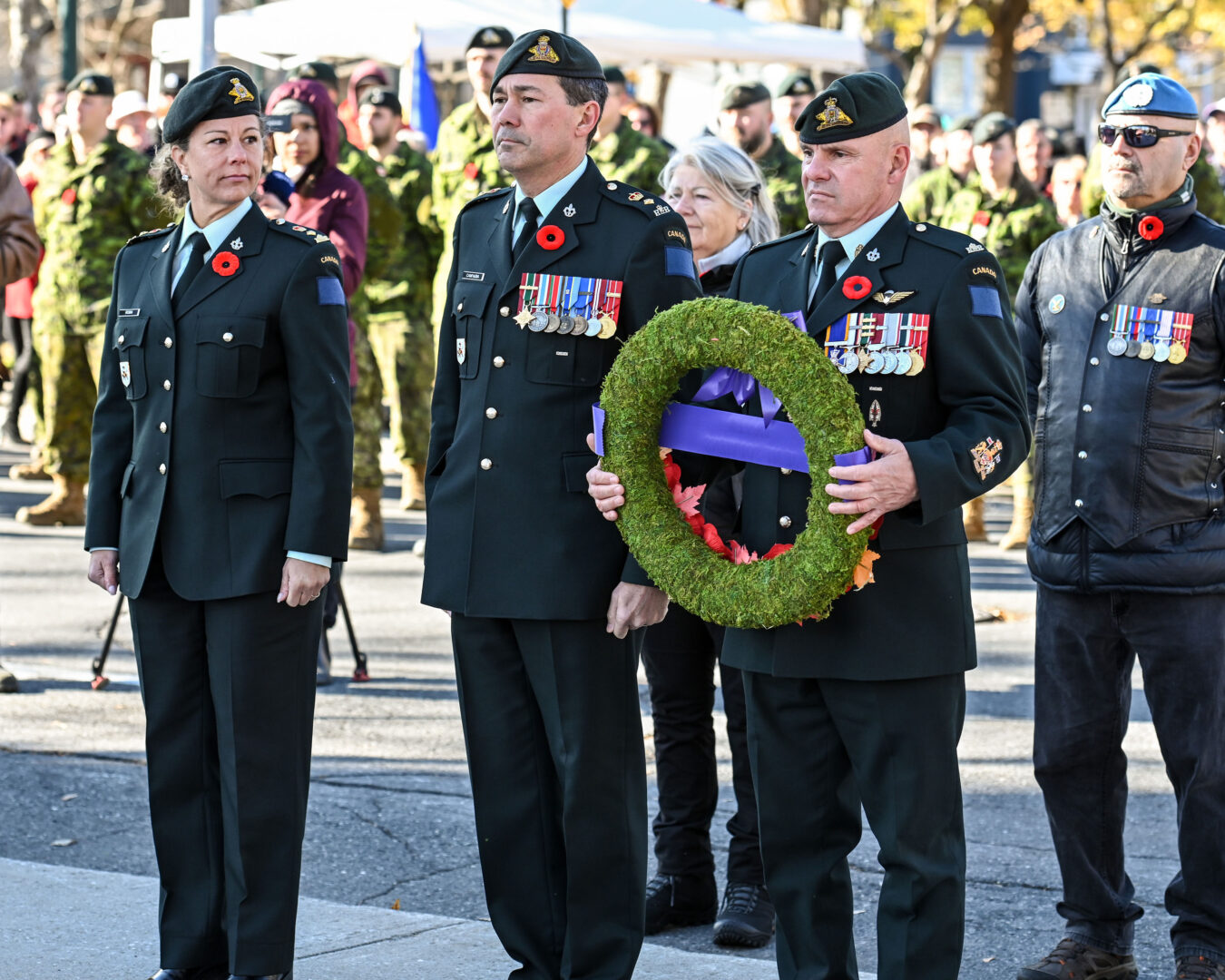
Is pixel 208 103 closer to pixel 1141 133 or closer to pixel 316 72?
pixel 1141 133

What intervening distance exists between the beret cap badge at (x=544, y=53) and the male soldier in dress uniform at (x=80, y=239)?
640cm

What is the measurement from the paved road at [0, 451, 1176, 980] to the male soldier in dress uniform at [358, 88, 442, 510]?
8.34ft

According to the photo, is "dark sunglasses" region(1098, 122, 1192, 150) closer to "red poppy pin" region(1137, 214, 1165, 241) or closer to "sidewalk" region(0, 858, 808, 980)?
"red poppy pin" region(1137, 214, 1165, 241)

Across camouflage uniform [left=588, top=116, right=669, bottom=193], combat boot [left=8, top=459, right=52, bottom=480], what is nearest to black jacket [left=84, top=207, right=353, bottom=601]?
camouflage uniform [left=588, top=116, right=669, bottom=193]

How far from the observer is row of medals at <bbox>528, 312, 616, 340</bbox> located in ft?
12.8

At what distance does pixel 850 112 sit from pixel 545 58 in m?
0.71

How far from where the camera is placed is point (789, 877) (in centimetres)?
371

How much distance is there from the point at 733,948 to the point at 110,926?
1644 mm

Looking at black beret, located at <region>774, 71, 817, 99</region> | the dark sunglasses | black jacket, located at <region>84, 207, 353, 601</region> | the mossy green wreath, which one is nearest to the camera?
the mossy green wreath

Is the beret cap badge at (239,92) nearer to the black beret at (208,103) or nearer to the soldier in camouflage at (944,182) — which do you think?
the black beret at (208,103)

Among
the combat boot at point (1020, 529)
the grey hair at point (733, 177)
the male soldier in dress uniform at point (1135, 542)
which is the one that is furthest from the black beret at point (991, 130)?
the male soldier in dress uniform at point (1135, 542)

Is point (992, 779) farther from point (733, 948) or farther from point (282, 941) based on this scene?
point (282, 941)

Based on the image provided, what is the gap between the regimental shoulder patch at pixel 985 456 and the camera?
3508mm

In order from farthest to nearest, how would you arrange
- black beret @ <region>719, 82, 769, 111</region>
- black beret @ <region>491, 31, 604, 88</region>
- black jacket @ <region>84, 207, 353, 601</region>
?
black beret @ <region>719, 82, 769, 111</region>
black jacket @ <region>84, 207, 353, 601</region>
black beret @ <region>491, 31, 604, 88</region>
